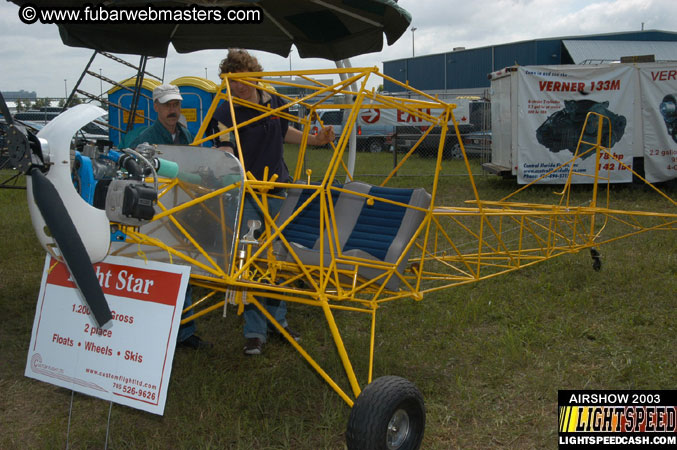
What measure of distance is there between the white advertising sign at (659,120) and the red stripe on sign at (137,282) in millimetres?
11469

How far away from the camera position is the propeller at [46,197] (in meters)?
2.28

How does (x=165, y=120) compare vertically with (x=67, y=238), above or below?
above

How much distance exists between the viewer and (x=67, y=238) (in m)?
2.33

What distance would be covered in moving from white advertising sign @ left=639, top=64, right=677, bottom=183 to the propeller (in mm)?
11814

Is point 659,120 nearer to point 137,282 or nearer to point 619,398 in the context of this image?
point 619,398

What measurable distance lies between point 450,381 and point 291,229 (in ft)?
4.76

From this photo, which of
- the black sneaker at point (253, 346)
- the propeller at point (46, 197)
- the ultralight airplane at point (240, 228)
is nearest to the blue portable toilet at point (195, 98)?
the ultralight airplane at point (240, 228)

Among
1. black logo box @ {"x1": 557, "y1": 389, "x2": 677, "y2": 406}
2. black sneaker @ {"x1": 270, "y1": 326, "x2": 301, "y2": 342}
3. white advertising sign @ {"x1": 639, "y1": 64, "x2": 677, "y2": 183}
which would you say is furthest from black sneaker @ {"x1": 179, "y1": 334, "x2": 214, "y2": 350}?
white advertising sign @ {"x1": 639, "y1": 64, "x2": 677, "y2": 183}

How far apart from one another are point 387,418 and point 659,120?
11101 mm

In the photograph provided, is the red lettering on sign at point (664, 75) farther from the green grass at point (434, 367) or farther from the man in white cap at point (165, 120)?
the man in white cap at point (165, 120)

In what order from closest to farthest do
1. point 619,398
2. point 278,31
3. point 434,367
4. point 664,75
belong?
point 619,398 → point 434,367 → point 278,31 → point 664,75

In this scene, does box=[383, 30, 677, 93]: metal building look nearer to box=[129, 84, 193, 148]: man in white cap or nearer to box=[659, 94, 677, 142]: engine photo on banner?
box=[659, 94, 677, 142]: engine photo on banner

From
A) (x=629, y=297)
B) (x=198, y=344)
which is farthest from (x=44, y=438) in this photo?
(x=629, y=297)

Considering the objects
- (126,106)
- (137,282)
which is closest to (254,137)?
(137,282)
